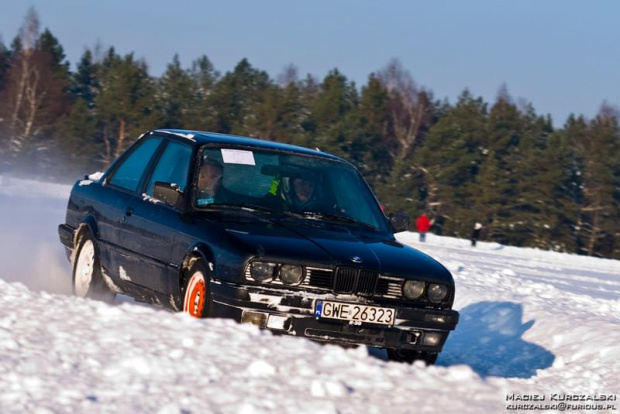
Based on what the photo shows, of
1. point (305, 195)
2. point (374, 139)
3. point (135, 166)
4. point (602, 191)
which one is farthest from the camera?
point (374, 139)

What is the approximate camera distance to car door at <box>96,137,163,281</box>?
335 inches

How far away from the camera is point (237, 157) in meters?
8.05

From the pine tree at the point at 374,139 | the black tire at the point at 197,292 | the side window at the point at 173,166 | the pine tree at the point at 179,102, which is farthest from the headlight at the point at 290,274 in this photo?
the pine tree at the point at 179,102

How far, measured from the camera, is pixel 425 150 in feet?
226

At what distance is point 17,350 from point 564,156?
65.6 m

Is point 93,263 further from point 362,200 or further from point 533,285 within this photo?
point 533,285

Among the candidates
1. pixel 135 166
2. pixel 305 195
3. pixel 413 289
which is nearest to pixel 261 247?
pixel 413 289

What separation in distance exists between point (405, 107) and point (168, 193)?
81902 millimetres

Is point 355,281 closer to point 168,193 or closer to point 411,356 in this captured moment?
point 411,356

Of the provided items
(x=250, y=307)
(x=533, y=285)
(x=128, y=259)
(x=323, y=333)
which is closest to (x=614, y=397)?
(x=323, y=333)

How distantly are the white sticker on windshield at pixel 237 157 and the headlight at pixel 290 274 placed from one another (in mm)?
1356

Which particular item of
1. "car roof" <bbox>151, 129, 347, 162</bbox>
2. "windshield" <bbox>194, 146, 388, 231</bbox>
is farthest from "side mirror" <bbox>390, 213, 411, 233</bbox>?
"car roof" <bbox>151, 129, 347, 162</bbox>

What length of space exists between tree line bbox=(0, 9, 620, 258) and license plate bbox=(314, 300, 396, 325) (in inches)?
2325

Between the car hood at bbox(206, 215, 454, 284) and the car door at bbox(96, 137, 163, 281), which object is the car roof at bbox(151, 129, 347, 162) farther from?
the car hood at bbox(206, 215, 454, 284)
